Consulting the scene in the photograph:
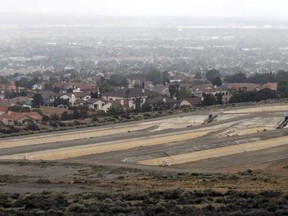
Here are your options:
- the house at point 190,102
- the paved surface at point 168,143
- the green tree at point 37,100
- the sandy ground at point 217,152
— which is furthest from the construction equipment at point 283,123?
the green tree at point 37,100

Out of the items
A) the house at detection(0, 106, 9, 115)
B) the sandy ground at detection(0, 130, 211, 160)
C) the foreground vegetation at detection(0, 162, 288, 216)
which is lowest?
the house at detection(0, 106, 9, 115)

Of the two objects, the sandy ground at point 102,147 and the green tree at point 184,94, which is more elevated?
the sandy ground at point 102,147

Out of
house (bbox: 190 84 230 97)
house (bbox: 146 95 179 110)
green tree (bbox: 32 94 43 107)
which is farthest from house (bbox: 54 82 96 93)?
house (bbox: 190 84 230 97)

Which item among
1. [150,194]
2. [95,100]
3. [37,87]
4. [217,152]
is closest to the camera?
[150,194]

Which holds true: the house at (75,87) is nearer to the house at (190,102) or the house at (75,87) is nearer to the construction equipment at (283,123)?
the house at (190,102)

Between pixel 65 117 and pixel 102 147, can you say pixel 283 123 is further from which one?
pixel 65 117

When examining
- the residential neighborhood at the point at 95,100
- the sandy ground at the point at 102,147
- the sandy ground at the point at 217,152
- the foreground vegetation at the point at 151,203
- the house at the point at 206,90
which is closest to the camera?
the foreground vegetation at the point at 151,203

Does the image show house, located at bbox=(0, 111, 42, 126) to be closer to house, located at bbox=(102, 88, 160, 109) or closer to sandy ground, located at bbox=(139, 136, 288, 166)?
house, located at bbox=(102, 88, 160, 109)

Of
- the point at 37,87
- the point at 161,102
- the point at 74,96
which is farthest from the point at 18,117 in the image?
the point at 37,87

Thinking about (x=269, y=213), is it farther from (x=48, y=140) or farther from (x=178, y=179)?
(x=48, y=140)
